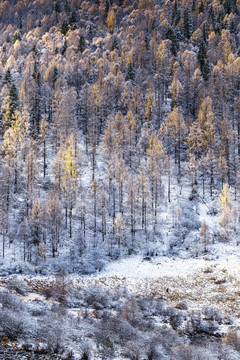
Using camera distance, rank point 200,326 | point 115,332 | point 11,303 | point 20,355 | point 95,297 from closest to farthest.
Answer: point 20,355 < point 115,332 < point 11,303 < point 200,326 < point 95,297

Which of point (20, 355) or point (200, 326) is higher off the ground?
point (20, 355)

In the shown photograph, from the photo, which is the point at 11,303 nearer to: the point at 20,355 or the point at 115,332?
the point at 20,355

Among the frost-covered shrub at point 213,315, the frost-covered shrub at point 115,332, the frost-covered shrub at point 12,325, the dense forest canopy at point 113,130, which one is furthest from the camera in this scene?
the dense forest canopy at point 113,130

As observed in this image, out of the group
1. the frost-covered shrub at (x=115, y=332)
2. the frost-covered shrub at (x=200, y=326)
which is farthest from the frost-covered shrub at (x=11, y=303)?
the frost-covered shrub at (x=200, y=326)

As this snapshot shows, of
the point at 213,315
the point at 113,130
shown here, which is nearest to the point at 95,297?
the point at 213,315

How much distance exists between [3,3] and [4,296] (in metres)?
216

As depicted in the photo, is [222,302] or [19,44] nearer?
[222,302]

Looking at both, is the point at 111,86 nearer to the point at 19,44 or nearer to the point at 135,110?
the point at 135,110

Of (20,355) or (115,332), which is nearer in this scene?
(20,355)

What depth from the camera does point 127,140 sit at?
206 feet

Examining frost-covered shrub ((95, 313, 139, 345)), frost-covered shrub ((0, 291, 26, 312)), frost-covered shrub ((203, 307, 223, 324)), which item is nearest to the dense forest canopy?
frost-covered shrub ((0, 291, 26, 312))

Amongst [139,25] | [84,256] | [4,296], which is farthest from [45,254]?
[139,25]

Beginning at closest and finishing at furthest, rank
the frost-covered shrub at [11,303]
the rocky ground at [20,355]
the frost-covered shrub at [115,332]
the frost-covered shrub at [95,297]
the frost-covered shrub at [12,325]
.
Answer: the rocky ground at [20,355], the frost-covered shrub at [12,325], the frost-covered shrub at [115,332], the frost-covered shrub at [11,303], the frost-covered shrub at [95,297]

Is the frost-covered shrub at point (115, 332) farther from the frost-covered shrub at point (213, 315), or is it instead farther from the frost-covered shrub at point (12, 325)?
the frost-covered shrub at point (213, 315)
